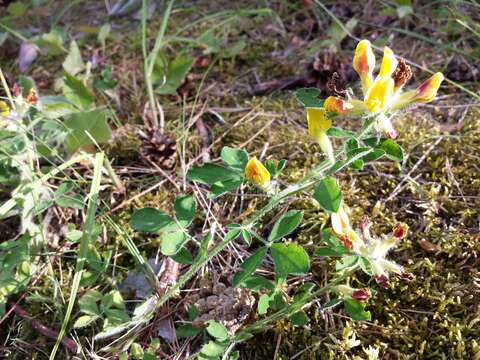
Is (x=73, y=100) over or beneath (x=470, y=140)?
over

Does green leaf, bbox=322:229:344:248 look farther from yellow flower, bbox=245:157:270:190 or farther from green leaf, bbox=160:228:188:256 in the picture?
green leaf, bbox=160:228:188:256

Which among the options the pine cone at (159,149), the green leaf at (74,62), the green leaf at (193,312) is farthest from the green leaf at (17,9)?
the green leaf at (193,312)

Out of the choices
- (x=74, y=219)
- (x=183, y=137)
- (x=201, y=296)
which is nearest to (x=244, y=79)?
(x=183, y=137)

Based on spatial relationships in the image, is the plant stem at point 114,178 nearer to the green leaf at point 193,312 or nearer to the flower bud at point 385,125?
the green leaf at point 193,312

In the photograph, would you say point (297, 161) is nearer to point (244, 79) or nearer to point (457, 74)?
point (244, 79)

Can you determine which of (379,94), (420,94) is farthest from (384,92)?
(420,94)

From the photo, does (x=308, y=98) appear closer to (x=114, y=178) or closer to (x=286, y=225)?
(x=286, y=225)
